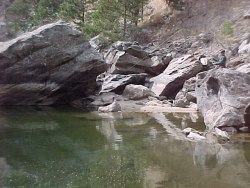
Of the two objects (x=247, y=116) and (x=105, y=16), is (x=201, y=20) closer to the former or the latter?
(x=105, y=16)

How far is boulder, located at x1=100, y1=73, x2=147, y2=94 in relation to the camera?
29047 millimetres

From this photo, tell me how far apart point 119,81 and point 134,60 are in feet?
11.0

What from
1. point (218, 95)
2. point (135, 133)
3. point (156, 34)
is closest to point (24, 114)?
point (135, 133)

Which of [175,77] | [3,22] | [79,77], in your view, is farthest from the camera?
[3,22]

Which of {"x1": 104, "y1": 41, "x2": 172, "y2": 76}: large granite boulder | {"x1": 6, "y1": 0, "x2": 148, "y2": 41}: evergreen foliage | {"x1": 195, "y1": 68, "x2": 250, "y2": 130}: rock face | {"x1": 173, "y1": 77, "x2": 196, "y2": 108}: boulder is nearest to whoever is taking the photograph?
{"x1": 195, "y1": 68, "x2": 250, "y2": 130}: rock face

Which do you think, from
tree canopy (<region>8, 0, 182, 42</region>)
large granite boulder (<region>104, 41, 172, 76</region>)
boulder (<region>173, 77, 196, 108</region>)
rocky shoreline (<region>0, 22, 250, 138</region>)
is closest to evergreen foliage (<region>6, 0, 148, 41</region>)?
tree canopy (<region>8, 0, 182, 42</region>)

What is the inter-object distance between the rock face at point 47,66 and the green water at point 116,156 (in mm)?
5533

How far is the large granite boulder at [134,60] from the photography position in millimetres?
31984

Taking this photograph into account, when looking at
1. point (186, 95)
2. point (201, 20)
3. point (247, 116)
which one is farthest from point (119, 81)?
point (201, 20)

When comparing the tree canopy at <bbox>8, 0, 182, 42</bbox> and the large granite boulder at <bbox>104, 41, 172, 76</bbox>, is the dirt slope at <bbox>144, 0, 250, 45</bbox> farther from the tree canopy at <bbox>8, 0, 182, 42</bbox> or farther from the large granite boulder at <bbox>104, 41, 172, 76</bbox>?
the large granite boulder at <bbox>104, 41, 172, 76</bbox>

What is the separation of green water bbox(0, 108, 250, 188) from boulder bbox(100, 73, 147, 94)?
726cm

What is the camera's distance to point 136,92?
2775 cm

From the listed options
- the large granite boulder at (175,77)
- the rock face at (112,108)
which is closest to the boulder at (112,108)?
the rock face at (112,108)

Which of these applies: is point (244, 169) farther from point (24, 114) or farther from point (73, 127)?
point (24, 114)
